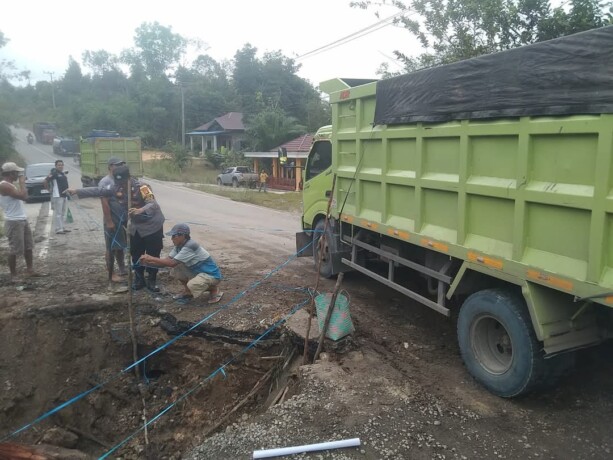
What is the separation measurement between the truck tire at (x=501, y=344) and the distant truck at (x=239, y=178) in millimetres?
28127

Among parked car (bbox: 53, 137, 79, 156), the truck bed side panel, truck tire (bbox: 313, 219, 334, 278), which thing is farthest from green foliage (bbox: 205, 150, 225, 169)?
the truck bed side panel

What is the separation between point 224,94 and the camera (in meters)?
56.6

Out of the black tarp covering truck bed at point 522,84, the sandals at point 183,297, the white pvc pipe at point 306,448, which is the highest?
the black tarp covering truck bed at point 522,84

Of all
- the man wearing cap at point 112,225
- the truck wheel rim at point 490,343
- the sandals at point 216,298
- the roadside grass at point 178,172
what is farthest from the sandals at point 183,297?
the roadside grass at point 178,172

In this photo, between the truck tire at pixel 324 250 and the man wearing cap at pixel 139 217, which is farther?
the truck tire at pixel 324 250

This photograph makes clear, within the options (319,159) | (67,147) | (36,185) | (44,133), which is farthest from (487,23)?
(44,133)

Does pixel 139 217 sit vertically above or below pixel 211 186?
above

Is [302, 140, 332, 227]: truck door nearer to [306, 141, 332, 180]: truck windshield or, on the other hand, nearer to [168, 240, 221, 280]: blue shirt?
[306, 141, 332, 180]: truck windshield

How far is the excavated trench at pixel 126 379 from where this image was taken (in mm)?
4844

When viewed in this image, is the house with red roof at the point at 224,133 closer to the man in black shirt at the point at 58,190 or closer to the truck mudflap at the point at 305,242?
the man in black shirt at the point at 58,190

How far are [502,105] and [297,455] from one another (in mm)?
2905

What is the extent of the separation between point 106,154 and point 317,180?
16389 millimetres

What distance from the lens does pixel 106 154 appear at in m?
21.4

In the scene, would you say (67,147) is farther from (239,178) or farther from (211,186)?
(211,186)
